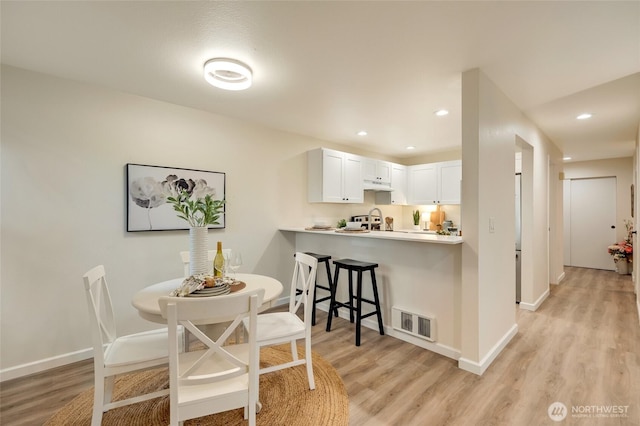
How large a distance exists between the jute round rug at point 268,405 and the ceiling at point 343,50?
8.09ft

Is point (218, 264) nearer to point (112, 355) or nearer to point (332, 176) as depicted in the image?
point (112, 355)

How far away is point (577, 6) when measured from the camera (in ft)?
5.31

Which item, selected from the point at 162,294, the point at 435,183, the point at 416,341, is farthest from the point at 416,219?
the point at 162,294

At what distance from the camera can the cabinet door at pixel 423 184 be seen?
550 cm

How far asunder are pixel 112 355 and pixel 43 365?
138cm

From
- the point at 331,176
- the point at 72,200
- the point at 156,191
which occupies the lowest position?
the point at 72,200

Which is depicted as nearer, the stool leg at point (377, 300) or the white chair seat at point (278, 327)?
the white chair seat at point (278, 327)

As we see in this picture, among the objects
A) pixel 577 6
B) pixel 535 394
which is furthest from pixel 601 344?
pixel 577 6

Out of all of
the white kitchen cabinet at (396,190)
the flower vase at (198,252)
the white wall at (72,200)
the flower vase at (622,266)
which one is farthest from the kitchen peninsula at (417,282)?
the flower vase at (622,266)

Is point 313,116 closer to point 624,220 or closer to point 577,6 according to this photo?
Answer: point 577,6

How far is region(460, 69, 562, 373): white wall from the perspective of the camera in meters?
2.33

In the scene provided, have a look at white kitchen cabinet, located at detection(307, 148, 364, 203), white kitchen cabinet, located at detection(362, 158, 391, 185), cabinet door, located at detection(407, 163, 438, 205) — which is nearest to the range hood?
white kitchen cabinet, located at detection(362, 158, 391, 185)

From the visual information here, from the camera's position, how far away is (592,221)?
6379mm

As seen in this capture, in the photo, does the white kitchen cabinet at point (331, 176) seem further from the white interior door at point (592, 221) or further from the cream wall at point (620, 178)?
the cream wall at point (620, 178)
